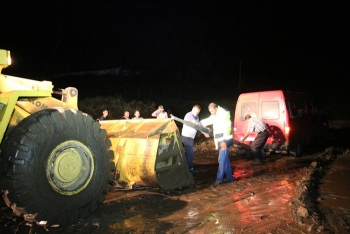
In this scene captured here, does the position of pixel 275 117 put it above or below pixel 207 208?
above

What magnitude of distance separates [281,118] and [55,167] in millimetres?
7611

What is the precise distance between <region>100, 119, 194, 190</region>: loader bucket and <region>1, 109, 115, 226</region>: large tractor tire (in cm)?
136

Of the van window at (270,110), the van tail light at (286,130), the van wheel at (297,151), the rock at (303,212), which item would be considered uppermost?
the van window at (270,110)

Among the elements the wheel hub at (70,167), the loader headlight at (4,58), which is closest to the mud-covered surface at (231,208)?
the wheel hub at (70,167)

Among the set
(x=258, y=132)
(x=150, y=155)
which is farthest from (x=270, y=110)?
(x=150, y=155)

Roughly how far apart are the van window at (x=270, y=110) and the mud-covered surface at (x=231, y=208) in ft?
8.80

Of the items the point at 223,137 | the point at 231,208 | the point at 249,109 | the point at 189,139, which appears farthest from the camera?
the point at 249,109

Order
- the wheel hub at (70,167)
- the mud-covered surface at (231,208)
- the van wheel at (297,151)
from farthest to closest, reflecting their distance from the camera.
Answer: the van wheel at (297,151) < the mud-covered surface at (231,208) < the wheel hub at (70,167)

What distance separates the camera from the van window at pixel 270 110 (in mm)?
9821

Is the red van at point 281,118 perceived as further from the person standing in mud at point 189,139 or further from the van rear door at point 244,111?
the person standing in mud at point 189,139

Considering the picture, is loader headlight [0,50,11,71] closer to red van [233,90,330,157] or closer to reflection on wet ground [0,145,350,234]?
reflection on wet ground [0,145,350,234]

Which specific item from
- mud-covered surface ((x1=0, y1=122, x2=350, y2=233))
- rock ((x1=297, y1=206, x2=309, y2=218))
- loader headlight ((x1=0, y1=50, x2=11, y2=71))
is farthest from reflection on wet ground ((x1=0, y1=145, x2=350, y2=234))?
loader headlight ((x1=0, y1=50, x2=11, y2=71))

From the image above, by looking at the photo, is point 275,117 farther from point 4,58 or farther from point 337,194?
point 4,58

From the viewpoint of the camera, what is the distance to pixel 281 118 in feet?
31.9
